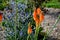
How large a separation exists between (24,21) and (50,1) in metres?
8.77

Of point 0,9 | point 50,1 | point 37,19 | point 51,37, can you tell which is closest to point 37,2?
point 0,9

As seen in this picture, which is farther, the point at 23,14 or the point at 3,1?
the point at 3,1

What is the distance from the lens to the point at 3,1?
12945 mm

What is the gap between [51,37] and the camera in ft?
22.7

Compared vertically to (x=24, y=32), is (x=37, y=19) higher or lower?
higher

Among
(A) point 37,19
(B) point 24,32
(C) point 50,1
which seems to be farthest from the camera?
(C) point 50,1

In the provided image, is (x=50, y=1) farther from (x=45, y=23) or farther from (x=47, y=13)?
(x=45, y=23)

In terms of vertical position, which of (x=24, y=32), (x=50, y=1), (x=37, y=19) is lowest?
(x=50, y=1)

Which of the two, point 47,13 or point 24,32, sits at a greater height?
point 24,32

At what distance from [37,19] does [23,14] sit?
2.59m

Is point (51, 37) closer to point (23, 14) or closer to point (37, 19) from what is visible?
point (23, 14)

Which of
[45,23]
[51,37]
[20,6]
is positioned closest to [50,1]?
[45,23]

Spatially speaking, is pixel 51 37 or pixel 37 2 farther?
pixel 37 2

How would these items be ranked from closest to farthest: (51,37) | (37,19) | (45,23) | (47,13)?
(37,19) < (51,37) < (45,23) < (47,13)
